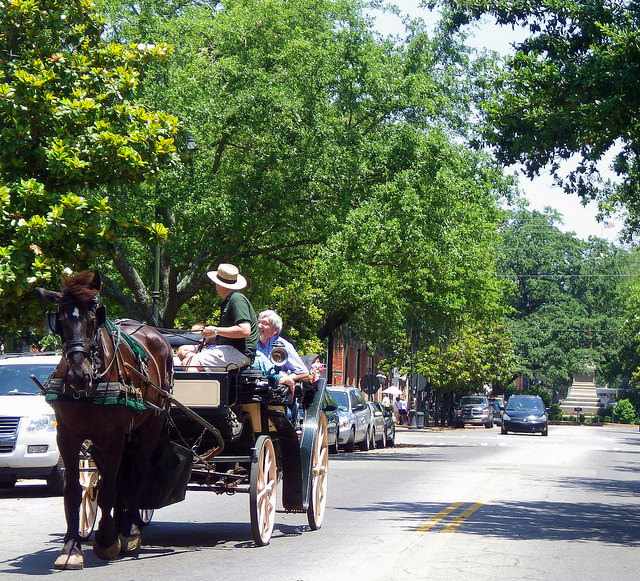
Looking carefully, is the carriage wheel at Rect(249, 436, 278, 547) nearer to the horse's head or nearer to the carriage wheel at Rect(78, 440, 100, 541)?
the carriage wheel at Rect(78, 440, 100, 541)

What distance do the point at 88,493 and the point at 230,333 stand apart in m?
1.85

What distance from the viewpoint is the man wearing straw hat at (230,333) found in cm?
1151

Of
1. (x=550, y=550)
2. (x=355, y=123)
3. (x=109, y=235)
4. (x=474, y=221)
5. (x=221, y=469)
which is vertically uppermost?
(x=355, y=123)

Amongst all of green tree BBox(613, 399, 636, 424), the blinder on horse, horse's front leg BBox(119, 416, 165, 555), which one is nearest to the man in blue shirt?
horse's front leg BBox(119, 416, 165, 555)

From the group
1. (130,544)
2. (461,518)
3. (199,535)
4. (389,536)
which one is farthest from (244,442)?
(461,518)

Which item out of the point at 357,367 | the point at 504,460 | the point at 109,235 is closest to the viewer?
the point at 109,235

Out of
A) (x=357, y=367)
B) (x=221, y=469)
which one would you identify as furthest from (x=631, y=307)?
(x=221, y=469)

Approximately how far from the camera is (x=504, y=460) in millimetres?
32750

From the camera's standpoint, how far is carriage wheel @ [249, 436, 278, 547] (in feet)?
37.0

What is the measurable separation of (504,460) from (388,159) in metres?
8.28

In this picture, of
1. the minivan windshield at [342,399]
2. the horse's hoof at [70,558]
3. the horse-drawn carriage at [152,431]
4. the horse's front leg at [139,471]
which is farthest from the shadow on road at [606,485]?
the horse's hoof at [70,558]

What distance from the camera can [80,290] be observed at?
958 centimetres

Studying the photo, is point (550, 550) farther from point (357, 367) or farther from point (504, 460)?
point (357, 367)

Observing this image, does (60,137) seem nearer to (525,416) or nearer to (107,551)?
(107,551)
